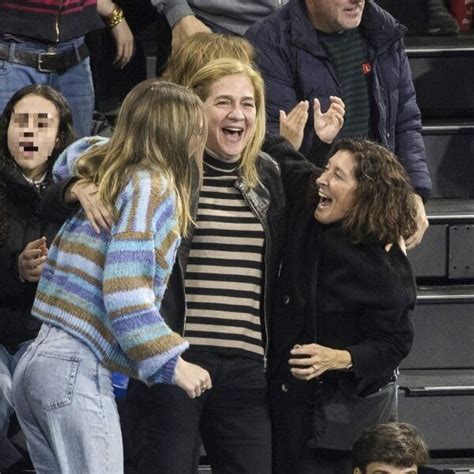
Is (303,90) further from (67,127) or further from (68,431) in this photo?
(68,431)

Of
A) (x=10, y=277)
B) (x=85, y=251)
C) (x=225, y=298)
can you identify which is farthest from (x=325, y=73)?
(x=85, y=251)

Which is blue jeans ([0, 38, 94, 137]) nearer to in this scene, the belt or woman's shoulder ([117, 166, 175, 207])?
the belt

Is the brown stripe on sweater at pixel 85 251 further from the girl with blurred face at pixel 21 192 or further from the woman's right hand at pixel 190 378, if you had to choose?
the girl with blurred face at pixel 21 192

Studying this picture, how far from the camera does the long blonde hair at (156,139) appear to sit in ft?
11.2

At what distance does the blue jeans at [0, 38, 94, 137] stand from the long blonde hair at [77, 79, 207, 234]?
146 centimetres

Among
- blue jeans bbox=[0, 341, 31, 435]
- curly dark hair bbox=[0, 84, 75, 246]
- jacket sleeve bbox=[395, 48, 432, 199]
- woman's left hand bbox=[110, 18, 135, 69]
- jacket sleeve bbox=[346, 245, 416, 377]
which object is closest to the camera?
jacket sleeve bbox=[346, 245, 416, 377]

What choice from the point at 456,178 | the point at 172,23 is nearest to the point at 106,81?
the point at 172,23

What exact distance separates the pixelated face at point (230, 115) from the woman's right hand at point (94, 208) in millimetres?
483

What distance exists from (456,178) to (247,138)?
1.86 meters

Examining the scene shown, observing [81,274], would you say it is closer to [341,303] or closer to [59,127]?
[341,303]

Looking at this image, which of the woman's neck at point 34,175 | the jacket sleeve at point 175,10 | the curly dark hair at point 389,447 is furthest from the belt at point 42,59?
the curly dark hair at point 389,447

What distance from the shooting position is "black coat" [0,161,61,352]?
168 inches

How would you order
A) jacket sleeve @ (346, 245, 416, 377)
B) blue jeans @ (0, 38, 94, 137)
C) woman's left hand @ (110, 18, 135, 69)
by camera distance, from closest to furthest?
jacket sleeve @ (346, 245, 416, 377), blue jeans @ (0, 38, 94, 137), woman's left hand @ (110, 18, 135, 69)

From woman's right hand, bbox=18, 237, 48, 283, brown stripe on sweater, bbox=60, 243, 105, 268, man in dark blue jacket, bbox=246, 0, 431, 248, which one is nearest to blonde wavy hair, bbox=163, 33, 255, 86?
man in dark blue jacket, bbox=246, 0, 431, 248
